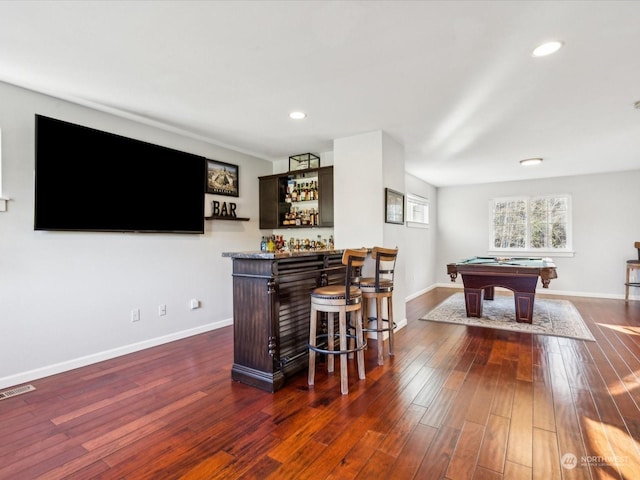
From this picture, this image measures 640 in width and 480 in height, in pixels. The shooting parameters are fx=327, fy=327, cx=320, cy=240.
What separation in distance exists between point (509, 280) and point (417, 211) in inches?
108

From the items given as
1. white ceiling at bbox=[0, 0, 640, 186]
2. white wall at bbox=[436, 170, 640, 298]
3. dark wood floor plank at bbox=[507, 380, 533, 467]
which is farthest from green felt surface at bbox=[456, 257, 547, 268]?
dark wood floor plank at bbox=[507, 380, 533, 467]

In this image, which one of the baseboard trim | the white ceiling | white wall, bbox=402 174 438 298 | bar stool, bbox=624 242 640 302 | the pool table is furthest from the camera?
white wall, bbox=402 174 438 298

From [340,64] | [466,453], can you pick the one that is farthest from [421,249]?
[466,453]

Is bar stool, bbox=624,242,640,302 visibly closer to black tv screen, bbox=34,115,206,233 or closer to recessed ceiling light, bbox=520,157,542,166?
recessed ceiling light, bbox=520,157,542,166

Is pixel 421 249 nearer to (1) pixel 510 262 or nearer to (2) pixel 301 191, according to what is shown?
(1) pixel 510 262

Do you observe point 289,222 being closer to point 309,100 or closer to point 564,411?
point 309,100

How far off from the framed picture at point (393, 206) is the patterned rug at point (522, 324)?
1.65 m

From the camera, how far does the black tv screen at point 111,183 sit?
2928 mm

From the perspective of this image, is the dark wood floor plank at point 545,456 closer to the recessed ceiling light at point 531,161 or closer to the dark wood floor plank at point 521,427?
the dark wood floor plank at point 521,427

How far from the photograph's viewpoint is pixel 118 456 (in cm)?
181

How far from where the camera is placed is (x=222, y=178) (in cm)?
458

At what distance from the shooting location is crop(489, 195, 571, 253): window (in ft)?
22.6

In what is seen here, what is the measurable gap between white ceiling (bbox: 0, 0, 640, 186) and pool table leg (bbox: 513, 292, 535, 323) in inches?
84.3

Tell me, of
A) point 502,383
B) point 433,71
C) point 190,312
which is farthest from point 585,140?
point 190,312
